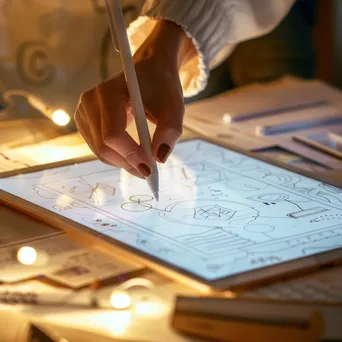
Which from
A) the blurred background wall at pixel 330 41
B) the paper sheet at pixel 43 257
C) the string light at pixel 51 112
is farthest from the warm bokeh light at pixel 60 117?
the blurred background wall at pixel 330 41

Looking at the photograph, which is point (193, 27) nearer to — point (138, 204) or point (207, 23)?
point (207, 23)

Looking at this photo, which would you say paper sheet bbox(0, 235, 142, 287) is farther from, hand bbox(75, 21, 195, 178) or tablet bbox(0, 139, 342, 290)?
hand bbox(75, 21, 195, 178)

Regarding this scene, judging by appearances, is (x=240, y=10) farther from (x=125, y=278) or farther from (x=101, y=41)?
(x=125, y=278)

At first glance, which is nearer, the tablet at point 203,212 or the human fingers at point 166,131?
the tablet at point 203,212

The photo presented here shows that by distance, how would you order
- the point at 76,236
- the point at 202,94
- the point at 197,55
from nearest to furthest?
the point at 76,236 < the point at 197,55 < the point at 202,94

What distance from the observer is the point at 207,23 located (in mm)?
1002

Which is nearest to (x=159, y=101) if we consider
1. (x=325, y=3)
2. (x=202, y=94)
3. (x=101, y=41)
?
(x=101, y=41)

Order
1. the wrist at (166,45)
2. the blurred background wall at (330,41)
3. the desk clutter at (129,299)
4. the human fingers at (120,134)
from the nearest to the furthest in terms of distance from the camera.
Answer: the desk clutter at (129,299)
the human fingers at (120,134)
the wrist at (166,45)
the blurred background wall at (330,41)

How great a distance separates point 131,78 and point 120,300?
0.24m

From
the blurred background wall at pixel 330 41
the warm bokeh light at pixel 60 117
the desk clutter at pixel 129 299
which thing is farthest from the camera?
the blurred background wall at pixel 330 41

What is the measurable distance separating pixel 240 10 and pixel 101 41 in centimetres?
31

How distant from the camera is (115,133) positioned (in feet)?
2.61

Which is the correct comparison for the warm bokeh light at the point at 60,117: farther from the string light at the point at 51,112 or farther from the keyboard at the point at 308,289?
the keyboard at the point at 308,289

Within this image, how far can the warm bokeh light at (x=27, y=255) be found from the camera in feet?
2.29
